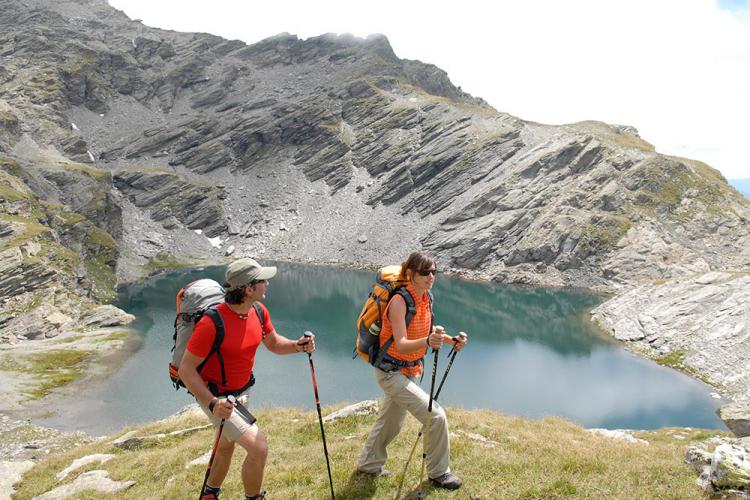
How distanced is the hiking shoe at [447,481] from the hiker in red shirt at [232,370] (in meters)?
3.14

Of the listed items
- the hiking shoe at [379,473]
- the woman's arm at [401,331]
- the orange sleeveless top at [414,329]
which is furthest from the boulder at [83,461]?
the woman's arm at [401,331]

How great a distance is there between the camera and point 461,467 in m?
9.81

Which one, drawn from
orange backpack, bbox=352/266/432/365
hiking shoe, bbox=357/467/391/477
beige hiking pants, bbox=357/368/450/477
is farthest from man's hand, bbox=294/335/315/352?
hiking shoe, bbox=357/467/391/477

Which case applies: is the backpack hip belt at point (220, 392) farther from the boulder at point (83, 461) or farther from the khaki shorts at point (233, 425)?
the boulder at point (83, 461)

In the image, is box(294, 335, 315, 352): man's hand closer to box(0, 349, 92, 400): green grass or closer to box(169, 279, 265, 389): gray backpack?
box(169, 279, 265, 389): gray backpack

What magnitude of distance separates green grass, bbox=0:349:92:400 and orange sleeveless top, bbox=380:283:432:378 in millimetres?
43953

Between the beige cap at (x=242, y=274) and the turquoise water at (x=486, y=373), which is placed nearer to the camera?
the beige cap at (x=242, y=274)

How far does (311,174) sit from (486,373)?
10493 cm

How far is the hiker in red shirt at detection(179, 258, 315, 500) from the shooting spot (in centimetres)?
727

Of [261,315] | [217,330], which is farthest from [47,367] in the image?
[217,330]

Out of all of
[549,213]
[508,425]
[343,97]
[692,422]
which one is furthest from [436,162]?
[508,425]

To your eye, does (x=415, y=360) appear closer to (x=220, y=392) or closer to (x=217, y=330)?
(x=220, y=392)

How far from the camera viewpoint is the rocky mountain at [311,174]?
9194 cm

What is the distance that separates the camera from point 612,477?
9.14m
